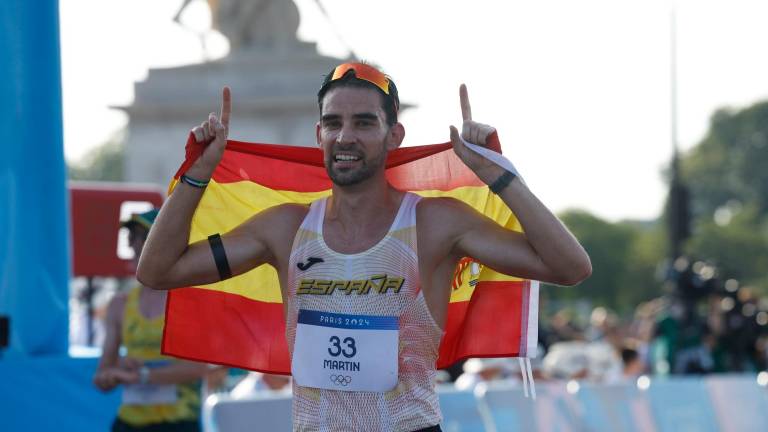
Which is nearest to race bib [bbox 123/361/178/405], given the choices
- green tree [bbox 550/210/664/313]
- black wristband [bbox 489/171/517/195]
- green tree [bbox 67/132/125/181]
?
black wristband [bbox 489/171/517/195]

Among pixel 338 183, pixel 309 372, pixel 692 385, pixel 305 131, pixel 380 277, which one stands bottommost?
pixel 692 385

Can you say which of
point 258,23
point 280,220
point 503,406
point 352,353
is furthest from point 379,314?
point 258,23

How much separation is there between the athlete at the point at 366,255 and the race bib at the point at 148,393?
235 cm

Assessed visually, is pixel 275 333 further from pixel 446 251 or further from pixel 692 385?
pixel 692 385

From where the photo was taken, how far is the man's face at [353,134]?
461 centimetres

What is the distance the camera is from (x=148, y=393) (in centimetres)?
709

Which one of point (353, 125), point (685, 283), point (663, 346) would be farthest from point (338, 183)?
point (685, 283)

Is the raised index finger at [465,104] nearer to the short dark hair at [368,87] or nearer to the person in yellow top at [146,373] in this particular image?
Result: the short dark hair at [368,87]

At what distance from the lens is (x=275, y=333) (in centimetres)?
541

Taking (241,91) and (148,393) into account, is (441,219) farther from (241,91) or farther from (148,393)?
(241,91)

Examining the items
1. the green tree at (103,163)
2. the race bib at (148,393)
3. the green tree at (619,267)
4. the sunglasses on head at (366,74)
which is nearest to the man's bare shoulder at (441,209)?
the sunglasses on head at (366,74)

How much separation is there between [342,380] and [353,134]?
30.1 inches

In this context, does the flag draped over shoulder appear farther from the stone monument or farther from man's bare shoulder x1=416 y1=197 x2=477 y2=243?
the stone monument

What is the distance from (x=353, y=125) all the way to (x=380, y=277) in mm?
488
